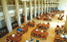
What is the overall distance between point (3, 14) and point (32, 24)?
517cm

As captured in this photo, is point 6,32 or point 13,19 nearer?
point 6,32

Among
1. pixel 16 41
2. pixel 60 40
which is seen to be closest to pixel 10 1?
pixel 16 41

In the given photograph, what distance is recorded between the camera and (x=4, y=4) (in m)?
7.79

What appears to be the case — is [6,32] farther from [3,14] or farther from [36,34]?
[36,34]

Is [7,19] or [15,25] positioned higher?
[7,19]

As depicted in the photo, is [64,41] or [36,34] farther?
[36,34]

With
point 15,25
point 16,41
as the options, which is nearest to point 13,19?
point 15,25

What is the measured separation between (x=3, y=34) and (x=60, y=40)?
24.0 ft

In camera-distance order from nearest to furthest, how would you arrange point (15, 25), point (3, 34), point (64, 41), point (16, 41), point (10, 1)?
point (64, 41) < point (16, 41) < point (3, 34) < point (15, 25) < point (10, 1)

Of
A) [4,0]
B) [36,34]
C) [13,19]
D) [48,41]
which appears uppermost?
[4,0]

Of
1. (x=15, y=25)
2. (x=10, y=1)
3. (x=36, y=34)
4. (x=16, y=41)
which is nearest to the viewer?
(x=16, y=41)

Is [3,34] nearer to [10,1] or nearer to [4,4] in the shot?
[4,4]

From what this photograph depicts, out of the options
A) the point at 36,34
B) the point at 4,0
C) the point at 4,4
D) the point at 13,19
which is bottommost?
the point at 36,34

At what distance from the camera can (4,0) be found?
7.73 metres
